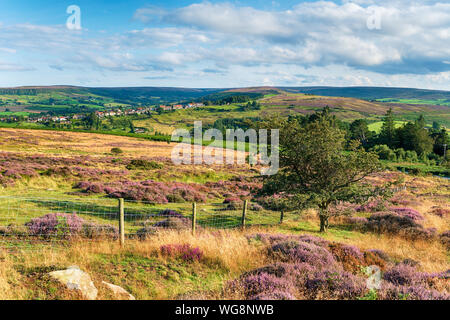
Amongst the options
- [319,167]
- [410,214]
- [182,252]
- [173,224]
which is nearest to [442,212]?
[410,214]

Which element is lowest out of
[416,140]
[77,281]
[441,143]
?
[441,143]

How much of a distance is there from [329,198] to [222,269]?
8729 mm

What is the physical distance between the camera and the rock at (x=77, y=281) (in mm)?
6227

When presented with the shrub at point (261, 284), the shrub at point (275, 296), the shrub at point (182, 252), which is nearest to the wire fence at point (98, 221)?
the shrub at point (182, 252)

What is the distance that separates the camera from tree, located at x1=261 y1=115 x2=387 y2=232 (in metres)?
14.8

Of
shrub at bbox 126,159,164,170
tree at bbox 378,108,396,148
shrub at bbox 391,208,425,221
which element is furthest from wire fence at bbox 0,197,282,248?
tree at bbox 378,108,396,148

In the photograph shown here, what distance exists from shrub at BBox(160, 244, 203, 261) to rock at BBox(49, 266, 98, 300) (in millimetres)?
2692

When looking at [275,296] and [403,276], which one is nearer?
[275,296]

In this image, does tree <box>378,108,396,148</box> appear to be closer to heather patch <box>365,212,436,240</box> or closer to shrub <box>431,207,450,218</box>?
shrub <box>431,207,450,218</box>

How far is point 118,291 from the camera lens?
6.50 m

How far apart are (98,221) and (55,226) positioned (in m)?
2.79

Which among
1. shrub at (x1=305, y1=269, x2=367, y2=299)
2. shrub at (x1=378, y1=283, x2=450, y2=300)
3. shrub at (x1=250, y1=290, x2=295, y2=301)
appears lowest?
shrub at (x1=305, y1=269, x2=367, y2=299)

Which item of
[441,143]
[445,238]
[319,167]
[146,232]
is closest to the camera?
[146,232]

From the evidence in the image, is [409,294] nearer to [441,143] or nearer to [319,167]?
[319,167]
